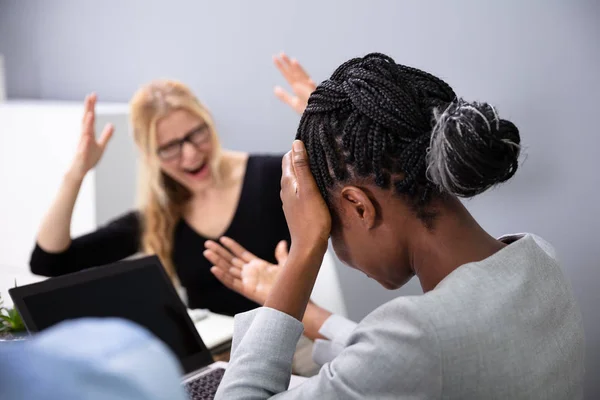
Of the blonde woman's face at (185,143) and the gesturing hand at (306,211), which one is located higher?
the gesturing hand at (306,211)

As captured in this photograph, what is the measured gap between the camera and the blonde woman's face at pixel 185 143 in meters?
2.38

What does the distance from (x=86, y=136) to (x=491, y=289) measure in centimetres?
152

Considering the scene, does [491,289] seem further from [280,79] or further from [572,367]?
[280,79]

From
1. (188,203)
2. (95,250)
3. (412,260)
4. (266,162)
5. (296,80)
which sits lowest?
(95,250)

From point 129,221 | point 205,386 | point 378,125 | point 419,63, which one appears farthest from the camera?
point 419,63

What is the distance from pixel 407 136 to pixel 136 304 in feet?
2.48

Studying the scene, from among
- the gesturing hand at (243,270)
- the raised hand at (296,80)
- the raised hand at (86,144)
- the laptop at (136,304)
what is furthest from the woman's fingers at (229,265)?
the raised hand at (86,144)

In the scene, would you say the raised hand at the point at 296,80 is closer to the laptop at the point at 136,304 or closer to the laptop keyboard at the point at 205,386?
the laptop at the point at 136,304

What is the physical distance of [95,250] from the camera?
2.36 m

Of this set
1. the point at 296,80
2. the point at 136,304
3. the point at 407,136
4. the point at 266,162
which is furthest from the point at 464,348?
the point at 266,162

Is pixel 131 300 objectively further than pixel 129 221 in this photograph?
No

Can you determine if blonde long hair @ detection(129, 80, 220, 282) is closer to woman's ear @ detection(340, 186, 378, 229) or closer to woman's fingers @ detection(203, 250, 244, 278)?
woman's fingers @ detection(203, 250, 244, 278)

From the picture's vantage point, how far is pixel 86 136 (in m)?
2.17

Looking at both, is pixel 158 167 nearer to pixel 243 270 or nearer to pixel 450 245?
pixel 243 270
